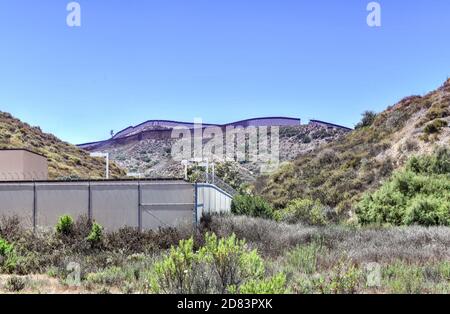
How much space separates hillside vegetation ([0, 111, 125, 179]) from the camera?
41875 mm

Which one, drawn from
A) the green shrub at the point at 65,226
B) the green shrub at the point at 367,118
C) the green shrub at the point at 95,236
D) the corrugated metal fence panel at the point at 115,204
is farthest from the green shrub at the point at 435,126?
the green shrub at the point at 65,226

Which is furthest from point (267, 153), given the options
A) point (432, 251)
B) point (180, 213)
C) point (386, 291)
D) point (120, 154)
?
point (386, 291)

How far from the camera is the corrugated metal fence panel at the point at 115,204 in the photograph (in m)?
17.2

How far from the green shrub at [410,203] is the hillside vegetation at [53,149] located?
1042 inches

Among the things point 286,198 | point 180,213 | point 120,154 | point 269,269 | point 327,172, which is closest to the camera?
point 269,269

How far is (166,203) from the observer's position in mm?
17250

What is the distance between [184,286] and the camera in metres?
5.70

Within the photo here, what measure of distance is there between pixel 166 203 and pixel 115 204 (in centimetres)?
183

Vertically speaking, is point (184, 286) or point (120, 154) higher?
point (120, 154)

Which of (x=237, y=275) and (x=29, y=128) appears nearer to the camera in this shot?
(x=237, y=275)

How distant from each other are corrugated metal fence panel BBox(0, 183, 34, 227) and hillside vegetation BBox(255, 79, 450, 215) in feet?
59.8

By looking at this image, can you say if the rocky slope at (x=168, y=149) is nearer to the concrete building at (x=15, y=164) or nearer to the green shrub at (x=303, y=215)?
the green shrub at (x=303, y=215)
